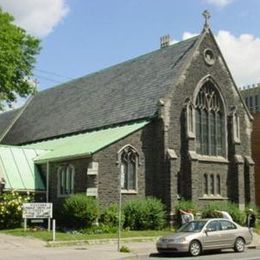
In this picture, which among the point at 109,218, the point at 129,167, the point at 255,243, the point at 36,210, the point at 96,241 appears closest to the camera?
the point at 96,241

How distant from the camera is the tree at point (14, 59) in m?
38.0

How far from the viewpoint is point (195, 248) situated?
73.3 feet

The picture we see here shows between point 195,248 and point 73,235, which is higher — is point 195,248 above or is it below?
below

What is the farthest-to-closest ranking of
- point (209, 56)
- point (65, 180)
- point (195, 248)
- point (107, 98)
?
point (107, 98) < point (209, 56) < point (65, 180) < point (195, 248)

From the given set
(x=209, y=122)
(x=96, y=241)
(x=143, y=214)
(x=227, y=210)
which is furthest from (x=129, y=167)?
(x=96, y=241)

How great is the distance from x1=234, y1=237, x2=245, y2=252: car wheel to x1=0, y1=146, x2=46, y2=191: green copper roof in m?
14.7

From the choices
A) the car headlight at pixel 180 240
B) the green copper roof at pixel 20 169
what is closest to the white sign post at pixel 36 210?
the green copper roof at pixel 20 169

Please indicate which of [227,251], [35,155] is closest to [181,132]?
[35,155]

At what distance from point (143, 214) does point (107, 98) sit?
11.8 meters

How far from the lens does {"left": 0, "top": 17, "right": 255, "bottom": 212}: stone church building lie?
107 ft

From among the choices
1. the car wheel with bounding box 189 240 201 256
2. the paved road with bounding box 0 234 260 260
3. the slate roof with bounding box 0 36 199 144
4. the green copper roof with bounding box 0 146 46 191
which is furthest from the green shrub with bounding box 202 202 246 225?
the car wheel with bounding box 189 240 201 256

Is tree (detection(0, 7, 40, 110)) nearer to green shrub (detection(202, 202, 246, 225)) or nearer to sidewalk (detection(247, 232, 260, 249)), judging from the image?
green shrub (detection(202, 202, 246, 225))

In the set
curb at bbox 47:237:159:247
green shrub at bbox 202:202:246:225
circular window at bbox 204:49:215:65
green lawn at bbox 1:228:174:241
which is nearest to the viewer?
curb at bbox 47:237:159:247

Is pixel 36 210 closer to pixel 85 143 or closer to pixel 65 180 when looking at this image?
pixel 65 180
